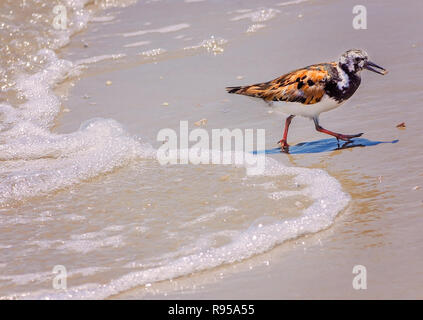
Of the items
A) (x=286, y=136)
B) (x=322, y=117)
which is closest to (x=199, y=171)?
(x=286, y=136)

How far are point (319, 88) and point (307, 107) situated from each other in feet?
0.71

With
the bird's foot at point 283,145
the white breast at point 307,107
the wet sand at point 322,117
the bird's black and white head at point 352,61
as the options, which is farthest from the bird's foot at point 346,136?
the bird's black and white head at point 352,61

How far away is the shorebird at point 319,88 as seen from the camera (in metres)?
6.72

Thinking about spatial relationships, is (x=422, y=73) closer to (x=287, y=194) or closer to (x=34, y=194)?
(x=287, y=194)

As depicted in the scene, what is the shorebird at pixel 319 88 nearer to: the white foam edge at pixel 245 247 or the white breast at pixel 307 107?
the white breast at pixel 307 107

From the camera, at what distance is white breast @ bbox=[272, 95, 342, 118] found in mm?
6758

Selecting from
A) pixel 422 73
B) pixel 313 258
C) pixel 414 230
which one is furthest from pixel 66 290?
pixel 422 73

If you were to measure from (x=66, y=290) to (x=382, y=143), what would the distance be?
3.34 m

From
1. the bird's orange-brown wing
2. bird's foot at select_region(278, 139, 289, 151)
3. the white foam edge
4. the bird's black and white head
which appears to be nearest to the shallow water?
the white foam edge

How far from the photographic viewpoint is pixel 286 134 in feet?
22.6

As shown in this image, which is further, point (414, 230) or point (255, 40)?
point (255, 40)

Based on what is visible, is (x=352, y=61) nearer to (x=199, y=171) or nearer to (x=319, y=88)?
(x=319, y=88)

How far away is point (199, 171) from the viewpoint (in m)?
6.31

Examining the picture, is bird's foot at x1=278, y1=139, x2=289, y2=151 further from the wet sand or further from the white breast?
the white breast
